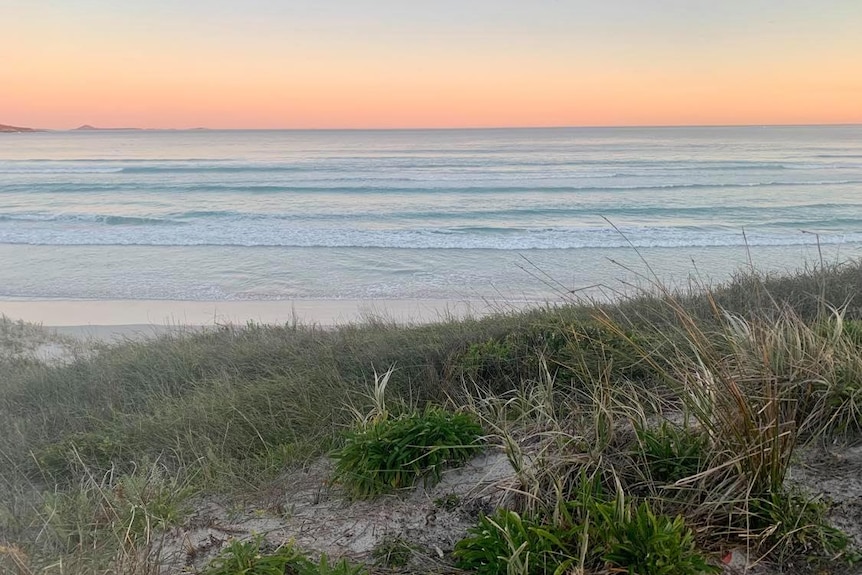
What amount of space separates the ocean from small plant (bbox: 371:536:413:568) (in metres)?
3.39

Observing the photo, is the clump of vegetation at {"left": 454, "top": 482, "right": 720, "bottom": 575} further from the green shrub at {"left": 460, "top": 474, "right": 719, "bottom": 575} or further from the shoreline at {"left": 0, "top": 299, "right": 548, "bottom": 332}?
the shoreline at {"left": 0, "top": 299, "right": 548, "bottom": 332}

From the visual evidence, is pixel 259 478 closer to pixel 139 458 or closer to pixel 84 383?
pixel 139 458

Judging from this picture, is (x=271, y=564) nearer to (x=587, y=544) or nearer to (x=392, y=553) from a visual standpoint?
(x=392, y=553)

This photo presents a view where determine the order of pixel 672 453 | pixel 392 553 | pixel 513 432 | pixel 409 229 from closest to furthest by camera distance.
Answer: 1. pixel 392 553
2. pixel 672 453
3. pixel 513 432
4. pixel 409 229

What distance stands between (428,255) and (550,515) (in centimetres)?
1411

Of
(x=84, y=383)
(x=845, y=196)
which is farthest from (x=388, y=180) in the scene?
(x=84, y=383)

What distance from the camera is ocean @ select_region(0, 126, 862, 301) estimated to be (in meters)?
13.9

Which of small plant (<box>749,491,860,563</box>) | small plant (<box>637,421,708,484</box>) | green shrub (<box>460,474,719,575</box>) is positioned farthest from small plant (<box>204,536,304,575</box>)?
small plant (<box>749,491,860,563</box>)

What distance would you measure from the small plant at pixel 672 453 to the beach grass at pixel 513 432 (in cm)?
1

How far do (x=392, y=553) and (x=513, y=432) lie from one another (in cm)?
111

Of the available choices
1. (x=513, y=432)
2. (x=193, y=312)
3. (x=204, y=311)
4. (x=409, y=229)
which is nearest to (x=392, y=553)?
(x=513, y=432)

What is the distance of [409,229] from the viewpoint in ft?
67.3

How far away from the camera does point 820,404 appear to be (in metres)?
3.36

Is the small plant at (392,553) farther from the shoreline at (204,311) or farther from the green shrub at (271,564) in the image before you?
the shoreline at (204,311)
